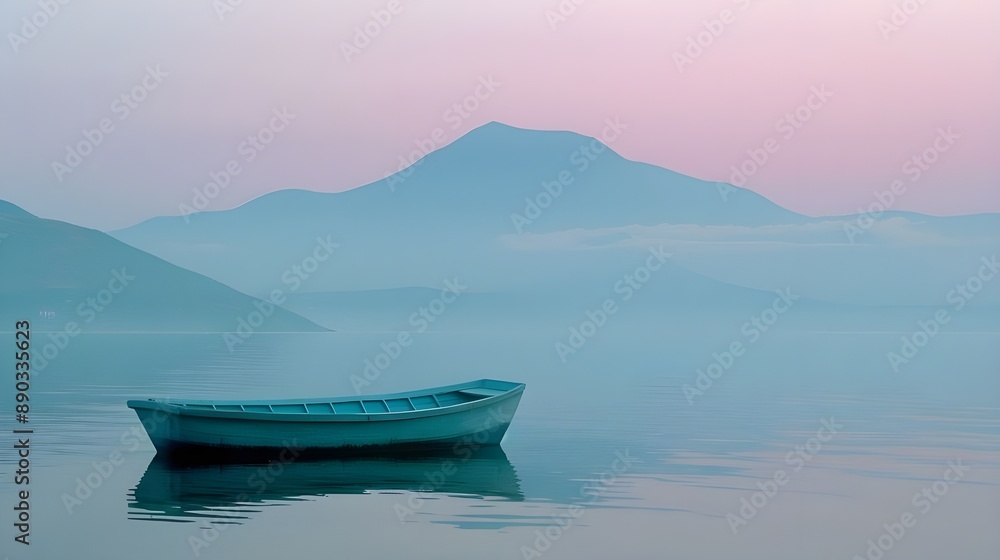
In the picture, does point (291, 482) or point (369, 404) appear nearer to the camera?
point (291, 482)

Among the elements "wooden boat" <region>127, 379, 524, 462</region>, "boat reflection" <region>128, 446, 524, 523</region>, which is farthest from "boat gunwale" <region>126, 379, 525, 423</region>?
"boat reflection" <region>128, 446, 524, 523</region>

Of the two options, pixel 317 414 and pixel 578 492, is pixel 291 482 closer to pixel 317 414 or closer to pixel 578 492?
pixel 317 414

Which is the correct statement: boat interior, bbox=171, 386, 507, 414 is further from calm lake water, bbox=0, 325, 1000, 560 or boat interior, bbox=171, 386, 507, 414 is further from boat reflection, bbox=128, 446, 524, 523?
calm lake water, bbox=0, 325, 1000, 560

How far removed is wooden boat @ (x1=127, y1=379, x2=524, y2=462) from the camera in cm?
2305

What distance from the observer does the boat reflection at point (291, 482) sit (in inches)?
776

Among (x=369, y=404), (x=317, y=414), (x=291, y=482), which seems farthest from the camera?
(x=369, y=404)

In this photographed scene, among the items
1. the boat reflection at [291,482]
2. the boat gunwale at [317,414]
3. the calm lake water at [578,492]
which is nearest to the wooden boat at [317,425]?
the boat gunwale at [317,414]

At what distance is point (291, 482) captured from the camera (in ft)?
71.7

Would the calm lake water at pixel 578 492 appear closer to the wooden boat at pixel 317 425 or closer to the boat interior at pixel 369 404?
the wooden boat at pixel 317 425

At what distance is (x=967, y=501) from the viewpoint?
2192cm

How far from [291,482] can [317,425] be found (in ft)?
7.01

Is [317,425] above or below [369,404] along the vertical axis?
below

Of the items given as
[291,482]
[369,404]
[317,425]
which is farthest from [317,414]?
[369,404]

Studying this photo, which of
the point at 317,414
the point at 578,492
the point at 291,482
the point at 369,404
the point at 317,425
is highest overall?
the point at 369,404
